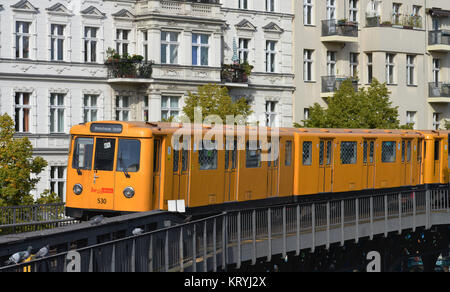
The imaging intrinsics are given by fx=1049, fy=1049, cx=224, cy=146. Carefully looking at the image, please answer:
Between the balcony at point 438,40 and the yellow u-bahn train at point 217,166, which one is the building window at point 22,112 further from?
the balcony at point 438,40

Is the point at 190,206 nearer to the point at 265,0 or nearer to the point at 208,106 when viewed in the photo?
the point at 208,106

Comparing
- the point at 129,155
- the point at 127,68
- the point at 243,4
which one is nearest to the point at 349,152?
the point at 129,155

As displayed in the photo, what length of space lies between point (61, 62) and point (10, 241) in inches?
1035

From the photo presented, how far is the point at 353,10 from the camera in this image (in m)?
57.2

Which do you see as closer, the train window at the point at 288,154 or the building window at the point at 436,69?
the train window at the point at 288,154

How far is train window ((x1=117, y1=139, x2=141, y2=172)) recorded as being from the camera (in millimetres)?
26234

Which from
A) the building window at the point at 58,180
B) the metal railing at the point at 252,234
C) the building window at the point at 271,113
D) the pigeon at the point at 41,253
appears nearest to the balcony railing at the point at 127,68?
the building window at the point at 58,180


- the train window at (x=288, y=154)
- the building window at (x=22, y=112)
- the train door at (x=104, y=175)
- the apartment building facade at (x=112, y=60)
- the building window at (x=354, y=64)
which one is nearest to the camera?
the train door at (x=104, y=175)

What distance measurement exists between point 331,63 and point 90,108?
53.1ft

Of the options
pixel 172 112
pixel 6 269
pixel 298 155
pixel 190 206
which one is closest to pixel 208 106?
pixel 172 112

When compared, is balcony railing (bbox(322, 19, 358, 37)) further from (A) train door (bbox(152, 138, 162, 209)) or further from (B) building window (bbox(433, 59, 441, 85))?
(A) train door (bbox(152, 138, 162, 209))

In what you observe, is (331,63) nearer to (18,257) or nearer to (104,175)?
(104,175)

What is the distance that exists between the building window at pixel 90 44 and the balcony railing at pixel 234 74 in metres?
6.94

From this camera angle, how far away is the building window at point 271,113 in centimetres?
5300
